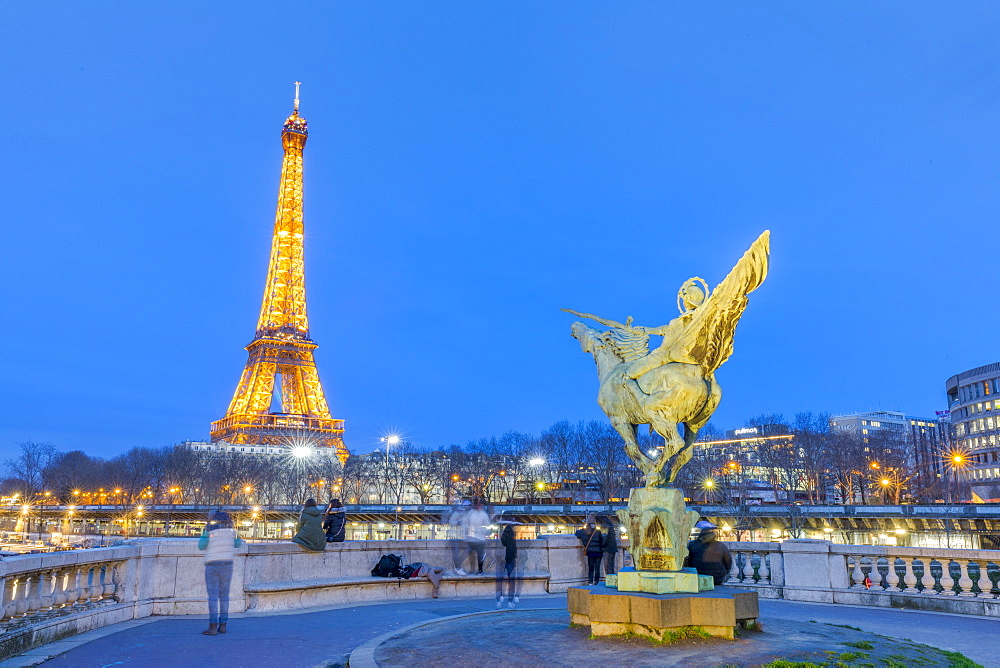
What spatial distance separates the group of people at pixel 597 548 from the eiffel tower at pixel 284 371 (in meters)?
80.6

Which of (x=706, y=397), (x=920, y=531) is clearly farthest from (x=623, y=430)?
(x=920, y=531)

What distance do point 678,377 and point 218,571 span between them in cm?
714

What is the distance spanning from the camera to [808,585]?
15.0 metres

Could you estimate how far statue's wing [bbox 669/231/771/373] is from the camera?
9320 millimetres

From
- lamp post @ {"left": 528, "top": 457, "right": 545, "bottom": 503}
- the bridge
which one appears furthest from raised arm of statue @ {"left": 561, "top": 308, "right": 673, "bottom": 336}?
lamp post @ {"left": 528, "top": 457, "right": 545, "bottom": 503}

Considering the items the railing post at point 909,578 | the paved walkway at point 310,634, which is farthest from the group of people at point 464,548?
the railing post at point 909,578

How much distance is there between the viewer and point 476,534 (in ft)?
55.0

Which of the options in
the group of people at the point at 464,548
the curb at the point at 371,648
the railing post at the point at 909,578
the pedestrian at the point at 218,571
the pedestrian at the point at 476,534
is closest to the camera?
the curb at the point at 371,648

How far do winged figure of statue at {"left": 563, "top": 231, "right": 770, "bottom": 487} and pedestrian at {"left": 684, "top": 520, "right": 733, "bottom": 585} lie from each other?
2570mm

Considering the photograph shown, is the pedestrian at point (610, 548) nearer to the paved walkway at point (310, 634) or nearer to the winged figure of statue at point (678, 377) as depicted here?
the paved walkway at point (310, 634)

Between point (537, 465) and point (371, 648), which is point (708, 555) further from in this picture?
point (537, 465)

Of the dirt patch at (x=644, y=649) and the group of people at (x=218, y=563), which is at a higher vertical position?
the group of people at (x=218, y=563)

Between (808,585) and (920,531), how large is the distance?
5350cm

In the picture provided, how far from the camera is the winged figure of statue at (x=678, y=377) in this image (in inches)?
400
